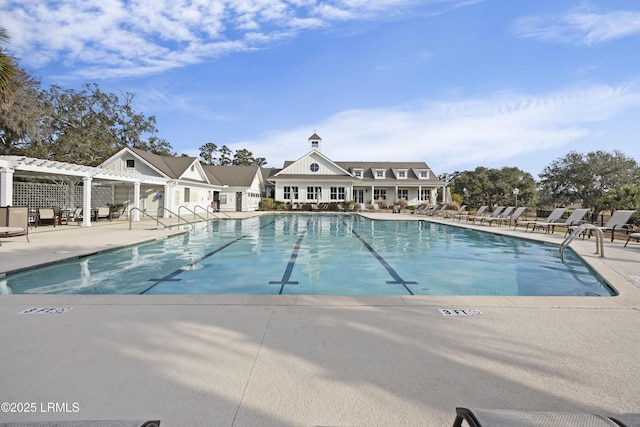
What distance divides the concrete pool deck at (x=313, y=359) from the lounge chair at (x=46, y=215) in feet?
45.3

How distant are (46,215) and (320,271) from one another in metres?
14.6

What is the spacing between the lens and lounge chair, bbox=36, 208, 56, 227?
15.2 meters

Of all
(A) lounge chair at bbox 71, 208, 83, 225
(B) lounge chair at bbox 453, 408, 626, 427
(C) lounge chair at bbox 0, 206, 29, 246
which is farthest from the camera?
(A) lounge chair at bbox 71, 208, 83, 225

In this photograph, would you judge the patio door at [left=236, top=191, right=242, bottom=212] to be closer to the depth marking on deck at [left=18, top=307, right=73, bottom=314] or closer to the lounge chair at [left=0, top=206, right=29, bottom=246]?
the lounge chair at [left=0, top=206, right=29, bottom=246]

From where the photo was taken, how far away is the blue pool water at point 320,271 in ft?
20.4

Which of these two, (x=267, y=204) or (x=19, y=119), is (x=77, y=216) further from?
(x=267, y=204)

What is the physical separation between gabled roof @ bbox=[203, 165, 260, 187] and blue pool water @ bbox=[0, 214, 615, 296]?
22895mm

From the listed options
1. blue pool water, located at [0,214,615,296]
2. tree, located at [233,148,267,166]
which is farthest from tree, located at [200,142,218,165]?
blue pool water, located at [0,214,615,296]

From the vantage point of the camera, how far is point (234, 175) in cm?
3578

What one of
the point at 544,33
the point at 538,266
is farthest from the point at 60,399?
the point at 544,33

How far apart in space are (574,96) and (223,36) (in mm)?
17171

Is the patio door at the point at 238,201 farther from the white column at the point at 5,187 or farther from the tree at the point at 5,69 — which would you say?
the tree at the point at 5,69

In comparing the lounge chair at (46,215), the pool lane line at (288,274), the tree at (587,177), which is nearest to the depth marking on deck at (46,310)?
the pool lane line at (288,274)

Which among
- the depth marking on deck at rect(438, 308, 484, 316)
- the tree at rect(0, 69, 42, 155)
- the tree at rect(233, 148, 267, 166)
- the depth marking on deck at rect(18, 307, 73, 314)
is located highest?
the tree at rect(233, 148, 267, 166)
